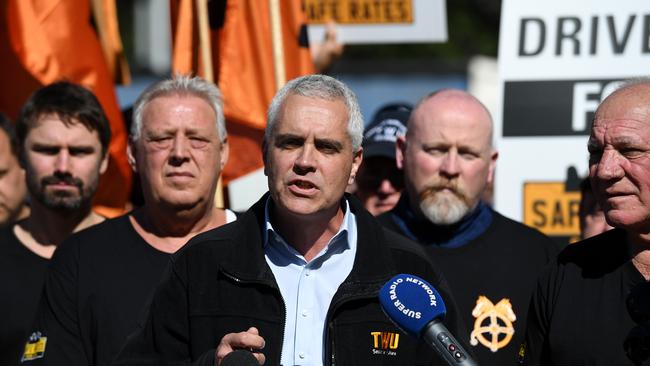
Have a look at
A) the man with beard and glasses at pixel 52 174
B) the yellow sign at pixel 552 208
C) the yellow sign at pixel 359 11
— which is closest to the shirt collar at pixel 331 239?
the man with beard and glasses at pixel 52 174

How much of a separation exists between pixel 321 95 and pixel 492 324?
1.82 meters

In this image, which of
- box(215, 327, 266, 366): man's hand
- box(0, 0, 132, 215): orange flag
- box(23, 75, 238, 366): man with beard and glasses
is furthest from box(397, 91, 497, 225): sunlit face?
box(215, 327, 266, 366): man's hand

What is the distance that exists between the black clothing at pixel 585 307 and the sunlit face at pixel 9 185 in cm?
430

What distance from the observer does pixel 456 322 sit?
4.97 m

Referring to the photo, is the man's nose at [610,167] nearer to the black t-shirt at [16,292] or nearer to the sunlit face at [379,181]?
the black t-shirt at [16,292]

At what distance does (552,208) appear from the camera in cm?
787

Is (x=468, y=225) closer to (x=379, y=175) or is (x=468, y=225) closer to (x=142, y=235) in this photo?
(x=379, y=175)

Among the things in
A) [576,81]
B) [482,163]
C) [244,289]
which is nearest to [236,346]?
[244,289]

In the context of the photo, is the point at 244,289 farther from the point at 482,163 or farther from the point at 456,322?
the point at 482,163

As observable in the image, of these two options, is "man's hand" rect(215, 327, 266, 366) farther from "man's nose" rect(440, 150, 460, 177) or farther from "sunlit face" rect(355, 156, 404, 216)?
"sunlit face" rect(355, 156, 404, 216)

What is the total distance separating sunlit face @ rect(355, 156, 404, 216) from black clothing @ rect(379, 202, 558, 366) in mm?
932

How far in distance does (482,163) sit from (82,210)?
2.10 metres

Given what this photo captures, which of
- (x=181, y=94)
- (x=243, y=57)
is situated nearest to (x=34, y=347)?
(x=181, y=94)

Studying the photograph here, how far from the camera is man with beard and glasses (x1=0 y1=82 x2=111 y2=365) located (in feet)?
22.4
